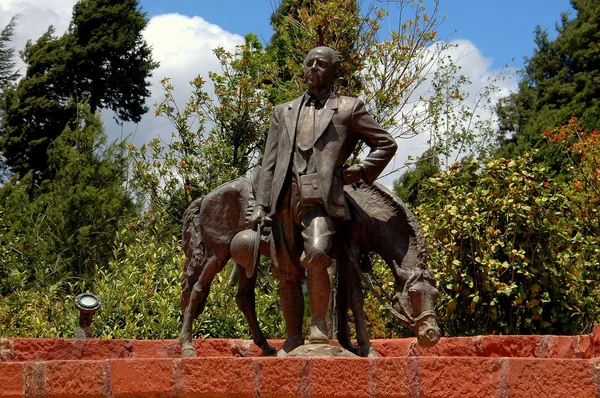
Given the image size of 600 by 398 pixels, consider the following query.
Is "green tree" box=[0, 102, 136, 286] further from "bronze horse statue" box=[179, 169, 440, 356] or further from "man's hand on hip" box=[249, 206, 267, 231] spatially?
"man's hand on hip" box=[249, 206, 267, 231]

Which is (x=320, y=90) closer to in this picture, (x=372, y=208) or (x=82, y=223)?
(x=372, y=208)

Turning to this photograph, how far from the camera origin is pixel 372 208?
610 centimetres

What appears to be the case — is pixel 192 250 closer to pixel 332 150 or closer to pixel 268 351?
pixel 268 351

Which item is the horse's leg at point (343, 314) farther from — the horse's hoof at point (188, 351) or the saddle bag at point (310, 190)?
the horse's hoof at point (188, 351)

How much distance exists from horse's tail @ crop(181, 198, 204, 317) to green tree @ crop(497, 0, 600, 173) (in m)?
14.1

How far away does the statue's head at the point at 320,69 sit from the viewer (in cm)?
601

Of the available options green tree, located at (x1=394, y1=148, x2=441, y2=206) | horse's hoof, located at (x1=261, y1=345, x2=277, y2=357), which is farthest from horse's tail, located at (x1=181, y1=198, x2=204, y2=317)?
green tree, located at (x1=394, y1=148, x2=441, y2=206)

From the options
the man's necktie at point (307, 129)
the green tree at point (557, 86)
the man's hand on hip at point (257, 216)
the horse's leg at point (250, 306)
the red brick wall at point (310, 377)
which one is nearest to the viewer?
the red brick wall at point (310, 377)

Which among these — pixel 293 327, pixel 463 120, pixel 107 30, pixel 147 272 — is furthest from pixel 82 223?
pixel 293 327

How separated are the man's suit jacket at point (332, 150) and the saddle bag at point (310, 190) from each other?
0.04 metres

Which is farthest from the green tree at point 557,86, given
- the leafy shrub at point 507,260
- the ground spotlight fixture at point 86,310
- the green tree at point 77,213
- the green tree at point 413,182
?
the ground spotlight fixture at point 86,310

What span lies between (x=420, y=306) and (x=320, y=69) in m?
1.65

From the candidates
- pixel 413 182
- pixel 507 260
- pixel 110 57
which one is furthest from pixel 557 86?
pixel 507 260

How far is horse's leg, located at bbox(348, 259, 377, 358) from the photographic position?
19.7 ft
